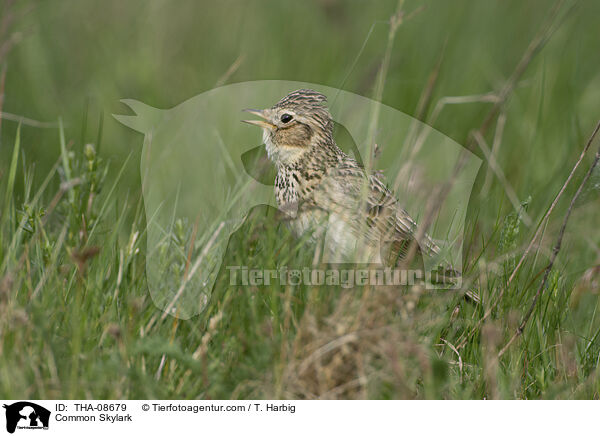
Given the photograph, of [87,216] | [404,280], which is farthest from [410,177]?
[87,216]

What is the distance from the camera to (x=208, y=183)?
391cm

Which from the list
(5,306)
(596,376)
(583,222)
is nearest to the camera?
(5,306)

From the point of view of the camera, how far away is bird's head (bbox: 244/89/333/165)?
161 inches

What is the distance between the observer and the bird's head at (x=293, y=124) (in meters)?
4.10

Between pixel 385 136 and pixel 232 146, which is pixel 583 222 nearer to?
pixel 385 136

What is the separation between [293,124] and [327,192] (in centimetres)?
44

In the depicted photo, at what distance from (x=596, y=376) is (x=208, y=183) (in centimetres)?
215

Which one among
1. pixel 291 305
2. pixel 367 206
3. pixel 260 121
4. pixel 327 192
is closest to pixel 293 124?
pixel 260 121
